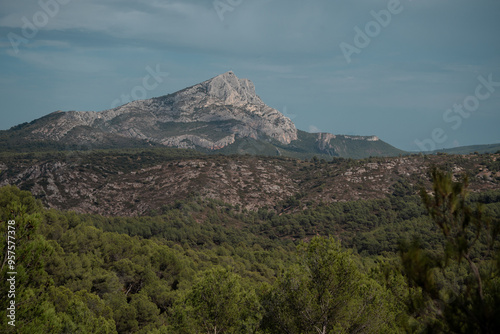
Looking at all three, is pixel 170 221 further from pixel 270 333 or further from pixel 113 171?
pixel 270 333

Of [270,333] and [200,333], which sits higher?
[270,333]

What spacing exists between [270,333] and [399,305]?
8.25 meters

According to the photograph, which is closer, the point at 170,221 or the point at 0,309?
the point at 0,309

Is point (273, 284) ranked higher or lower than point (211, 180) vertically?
lower

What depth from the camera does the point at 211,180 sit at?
151625 millimetres

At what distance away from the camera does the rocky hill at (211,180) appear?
5266 inches

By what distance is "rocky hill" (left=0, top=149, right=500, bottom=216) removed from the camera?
439 feet

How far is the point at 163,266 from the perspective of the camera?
5506 centimetres

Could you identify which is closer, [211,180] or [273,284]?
[273,284]

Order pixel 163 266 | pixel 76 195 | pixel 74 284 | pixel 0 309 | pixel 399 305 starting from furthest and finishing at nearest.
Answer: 1. pixel 76 195
2. pixel 163 266
3. pixel 74 284
4. pixel 399 305
5. pixel 0 309

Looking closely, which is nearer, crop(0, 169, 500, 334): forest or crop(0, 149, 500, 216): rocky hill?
crop(0, 169, 500, 334): forest

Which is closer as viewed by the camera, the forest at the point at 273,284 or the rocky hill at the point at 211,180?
the forest at the point at 273,284

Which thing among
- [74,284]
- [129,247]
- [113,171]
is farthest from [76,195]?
[74,284]

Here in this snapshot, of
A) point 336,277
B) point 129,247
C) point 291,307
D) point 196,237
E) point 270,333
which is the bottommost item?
point 196,237
